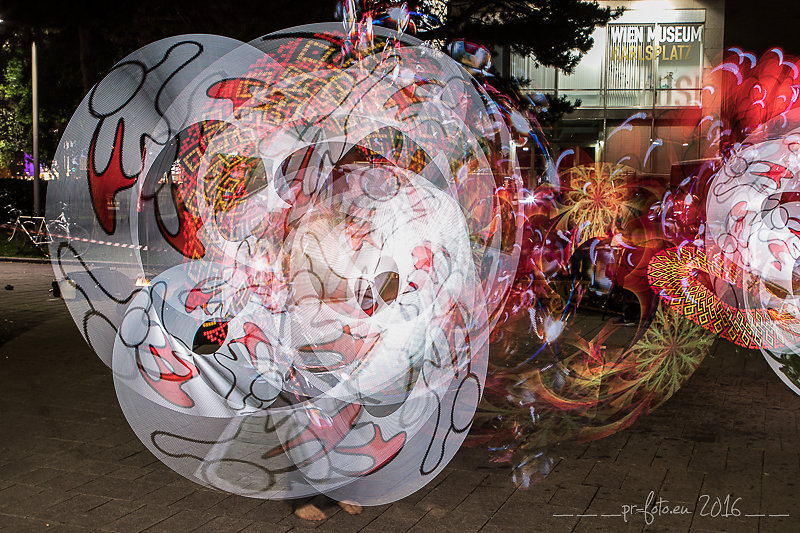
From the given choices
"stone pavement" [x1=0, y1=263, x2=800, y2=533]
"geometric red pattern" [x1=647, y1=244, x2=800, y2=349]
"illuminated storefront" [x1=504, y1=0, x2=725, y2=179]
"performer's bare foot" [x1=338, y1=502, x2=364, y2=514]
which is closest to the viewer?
"stone pavement" [x1=0, y1=263, x2=800, y2=533]

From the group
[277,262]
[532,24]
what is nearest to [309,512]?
[277,262]

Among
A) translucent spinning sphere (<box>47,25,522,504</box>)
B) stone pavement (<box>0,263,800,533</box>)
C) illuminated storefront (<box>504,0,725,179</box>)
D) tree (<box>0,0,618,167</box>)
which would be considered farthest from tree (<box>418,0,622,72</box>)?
translucent spinning sphere (<box>47,25,522,504</box>)

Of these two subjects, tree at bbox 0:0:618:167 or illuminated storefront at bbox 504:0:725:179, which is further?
illuminated storefront at bbox 504:0:725:179

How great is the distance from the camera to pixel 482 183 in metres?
5.69

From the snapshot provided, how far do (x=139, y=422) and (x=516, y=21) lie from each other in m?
12.4

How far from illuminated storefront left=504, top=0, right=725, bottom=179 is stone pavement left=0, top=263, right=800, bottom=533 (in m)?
17.6

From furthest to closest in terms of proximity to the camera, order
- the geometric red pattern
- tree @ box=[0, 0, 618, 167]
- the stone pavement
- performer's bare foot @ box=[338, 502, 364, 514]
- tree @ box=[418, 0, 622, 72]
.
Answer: tree @ box=[418, 0, 622, 72] < tree @ box=[0, 0, 618, 167] < the geometric red pattern < performer's bare foot @ box=[338, 502, 364, 514] < the stone pavement

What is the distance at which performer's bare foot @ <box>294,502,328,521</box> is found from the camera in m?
3.89

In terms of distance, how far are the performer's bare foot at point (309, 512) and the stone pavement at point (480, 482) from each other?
0.05 meters

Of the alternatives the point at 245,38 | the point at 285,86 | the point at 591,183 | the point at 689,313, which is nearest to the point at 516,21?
the point at 591,183

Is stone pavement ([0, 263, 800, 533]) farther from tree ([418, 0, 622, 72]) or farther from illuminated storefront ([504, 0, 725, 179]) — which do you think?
illuminated storefront ([504, 0, 725, 179])

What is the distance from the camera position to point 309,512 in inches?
154

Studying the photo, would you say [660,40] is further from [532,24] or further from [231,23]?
[231,23]

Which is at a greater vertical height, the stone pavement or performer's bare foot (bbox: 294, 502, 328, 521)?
performer's bare foot (bbox: 294, 502, 328, 521)
